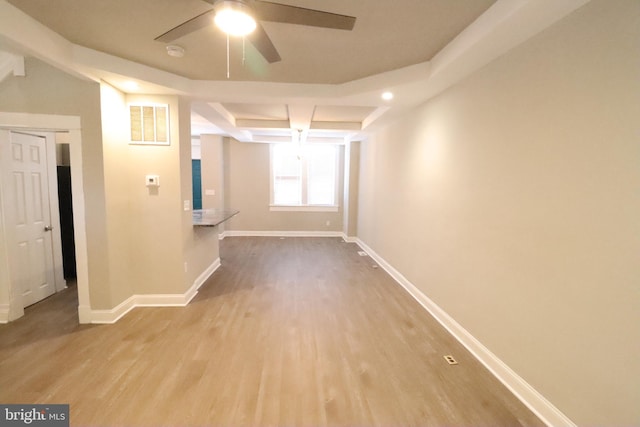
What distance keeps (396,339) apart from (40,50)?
3.90 meters

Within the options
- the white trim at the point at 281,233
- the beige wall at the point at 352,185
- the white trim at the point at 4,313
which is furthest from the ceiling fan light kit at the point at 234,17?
the white trim at the point at 281,233

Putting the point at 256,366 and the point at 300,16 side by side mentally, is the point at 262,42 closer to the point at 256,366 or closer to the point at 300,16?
the point at 300,16

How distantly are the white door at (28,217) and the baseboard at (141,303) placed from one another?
1004 millimetres

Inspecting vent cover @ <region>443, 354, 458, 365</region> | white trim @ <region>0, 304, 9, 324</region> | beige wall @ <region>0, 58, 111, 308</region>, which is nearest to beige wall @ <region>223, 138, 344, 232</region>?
beige wall @ <region>0, 58, 111, 308</region>

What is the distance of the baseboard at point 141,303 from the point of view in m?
2.89

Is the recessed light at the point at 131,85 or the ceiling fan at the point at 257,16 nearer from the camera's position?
the ceiling fan at the point at 257,16

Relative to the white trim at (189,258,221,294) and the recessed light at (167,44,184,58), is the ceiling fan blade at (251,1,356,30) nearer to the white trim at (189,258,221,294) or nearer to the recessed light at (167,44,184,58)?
the recessed light at (167,44,184,58)

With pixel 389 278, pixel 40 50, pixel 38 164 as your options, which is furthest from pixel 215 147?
pixel 389 278

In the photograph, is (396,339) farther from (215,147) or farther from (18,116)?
(215,147)

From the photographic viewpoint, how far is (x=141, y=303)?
3.30 meters

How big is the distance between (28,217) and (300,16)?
3.87 m

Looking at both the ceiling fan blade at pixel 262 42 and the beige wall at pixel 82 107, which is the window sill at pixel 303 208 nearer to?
the beige wall at pixel 82 107

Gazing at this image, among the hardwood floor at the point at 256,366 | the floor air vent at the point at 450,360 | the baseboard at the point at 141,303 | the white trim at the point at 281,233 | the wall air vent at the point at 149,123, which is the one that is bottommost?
the hardwood floor at the point at 256,366

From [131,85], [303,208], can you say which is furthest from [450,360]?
[303,208]
